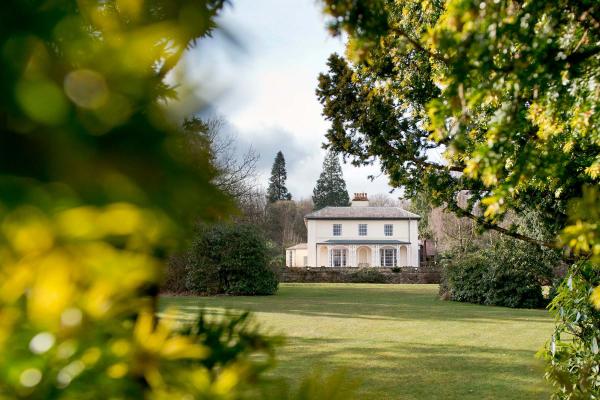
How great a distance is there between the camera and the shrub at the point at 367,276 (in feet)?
127

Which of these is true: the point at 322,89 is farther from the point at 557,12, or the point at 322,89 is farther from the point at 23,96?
the point at 23,96

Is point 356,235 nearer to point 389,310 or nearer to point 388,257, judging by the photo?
point 388,257

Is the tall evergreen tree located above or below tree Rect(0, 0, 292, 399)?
above

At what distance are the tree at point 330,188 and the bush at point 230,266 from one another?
1896 inches

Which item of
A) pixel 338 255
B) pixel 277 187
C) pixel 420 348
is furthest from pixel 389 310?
pixel 277 187

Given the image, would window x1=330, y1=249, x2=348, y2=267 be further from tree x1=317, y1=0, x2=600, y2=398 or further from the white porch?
tree x1=317, y1=0, x2=600, y2=398

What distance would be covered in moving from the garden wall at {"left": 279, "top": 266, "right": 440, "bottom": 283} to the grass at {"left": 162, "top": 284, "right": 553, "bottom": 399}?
20.6 metres

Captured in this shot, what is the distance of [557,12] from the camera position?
1905 millimetres

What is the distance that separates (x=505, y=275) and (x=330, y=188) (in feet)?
175

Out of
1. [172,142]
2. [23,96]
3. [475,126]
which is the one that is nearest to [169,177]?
[172,142]

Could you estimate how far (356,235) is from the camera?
52438 millimetres

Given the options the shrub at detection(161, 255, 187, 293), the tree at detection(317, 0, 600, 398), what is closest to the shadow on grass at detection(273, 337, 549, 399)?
the tree at detection(317, 0, 600, 398)

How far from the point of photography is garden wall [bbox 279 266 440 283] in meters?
38.7

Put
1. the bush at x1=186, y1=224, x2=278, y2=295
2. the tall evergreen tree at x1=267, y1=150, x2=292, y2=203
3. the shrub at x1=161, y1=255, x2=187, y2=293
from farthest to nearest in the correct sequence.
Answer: the tall evergreen tree at x1=267, y1=150, x2=292, y2=203, the shrub at x1=161, y1=255, x2=187, y2=293, the bush at x1=186, y1=224, x2=278, y2=295
